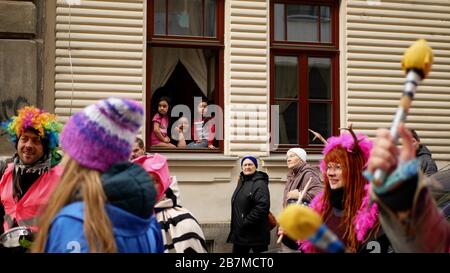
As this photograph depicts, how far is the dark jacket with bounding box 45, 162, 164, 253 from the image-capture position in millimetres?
2271

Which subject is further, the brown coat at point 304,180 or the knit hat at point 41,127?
the brown coat at point 304,180

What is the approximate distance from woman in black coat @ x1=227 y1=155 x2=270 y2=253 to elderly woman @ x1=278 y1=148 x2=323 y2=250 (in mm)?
550

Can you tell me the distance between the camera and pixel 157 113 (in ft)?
31.8

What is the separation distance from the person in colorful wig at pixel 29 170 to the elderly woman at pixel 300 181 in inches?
92.8

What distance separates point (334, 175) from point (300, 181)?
299cm

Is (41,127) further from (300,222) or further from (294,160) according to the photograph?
(294,160)

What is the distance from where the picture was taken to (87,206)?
230 centimetres

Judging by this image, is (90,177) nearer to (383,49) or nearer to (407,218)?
(407,218)

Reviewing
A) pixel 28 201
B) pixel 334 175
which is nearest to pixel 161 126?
pixel 28 201

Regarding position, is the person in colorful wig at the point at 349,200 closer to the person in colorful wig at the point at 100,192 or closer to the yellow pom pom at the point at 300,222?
the person in colorful wig at the point at 100,192

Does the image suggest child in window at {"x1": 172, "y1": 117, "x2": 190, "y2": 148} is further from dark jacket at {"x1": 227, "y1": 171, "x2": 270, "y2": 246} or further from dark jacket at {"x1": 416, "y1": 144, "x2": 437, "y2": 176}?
dark jacket at {"x1": 416, "y1": 144, "x2": 437, "y2": 176}

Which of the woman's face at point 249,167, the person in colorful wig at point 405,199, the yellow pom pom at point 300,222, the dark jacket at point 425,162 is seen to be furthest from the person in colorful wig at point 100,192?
the woman's face at point 249,167

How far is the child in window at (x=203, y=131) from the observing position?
9805mm
